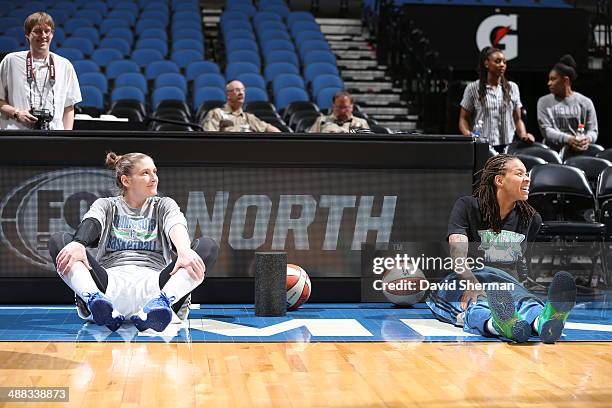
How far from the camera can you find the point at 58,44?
13008 mm

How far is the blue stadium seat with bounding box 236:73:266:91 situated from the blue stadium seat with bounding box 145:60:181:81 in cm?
94

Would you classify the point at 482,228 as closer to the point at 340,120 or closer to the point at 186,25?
the point at 340,120

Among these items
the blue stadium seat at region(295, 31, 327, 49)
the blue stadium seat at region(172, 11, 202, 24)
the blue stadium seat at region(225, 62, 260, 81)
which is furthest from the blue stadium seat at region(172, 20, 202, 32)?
the blue stadium seat at region(225, 62, 260, 81)

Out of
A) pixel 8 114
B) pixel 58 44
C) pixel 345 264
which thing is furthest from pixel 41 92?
pixel 58 44

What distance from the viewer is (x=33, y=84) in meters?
6.79

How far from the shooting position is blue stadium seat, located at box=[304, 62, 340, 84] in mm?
13086

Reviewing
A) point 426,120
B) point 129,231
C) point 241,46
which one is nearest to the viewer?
point 129,231

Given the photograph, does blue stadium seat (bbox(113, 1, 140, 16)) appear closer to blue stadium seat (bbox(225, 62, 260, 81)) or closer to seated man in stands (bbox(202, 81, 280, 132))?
blue stadium seat (bbox(225, 62, 260, 81))

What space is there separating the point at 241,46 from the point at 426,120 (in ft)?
9.12

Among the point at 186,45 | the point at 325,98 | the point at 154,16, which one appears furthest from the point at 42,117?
the point at 154,16

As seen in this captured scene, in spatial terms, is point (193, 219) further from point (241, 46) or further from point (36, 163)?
point (241, 46)

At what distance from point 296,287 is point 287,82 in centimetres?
659

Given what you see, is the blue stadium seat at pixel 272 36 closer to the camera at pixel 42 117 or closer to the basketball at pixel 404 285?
the camera at pixel 42 117

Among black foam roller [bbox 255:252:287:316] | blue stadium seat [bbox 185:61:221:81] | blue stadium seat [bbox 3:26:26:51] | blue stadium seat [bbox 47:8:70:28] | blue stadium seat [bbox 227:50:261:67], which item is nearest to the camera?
black foam roller [bbox 255:252:287:316]
